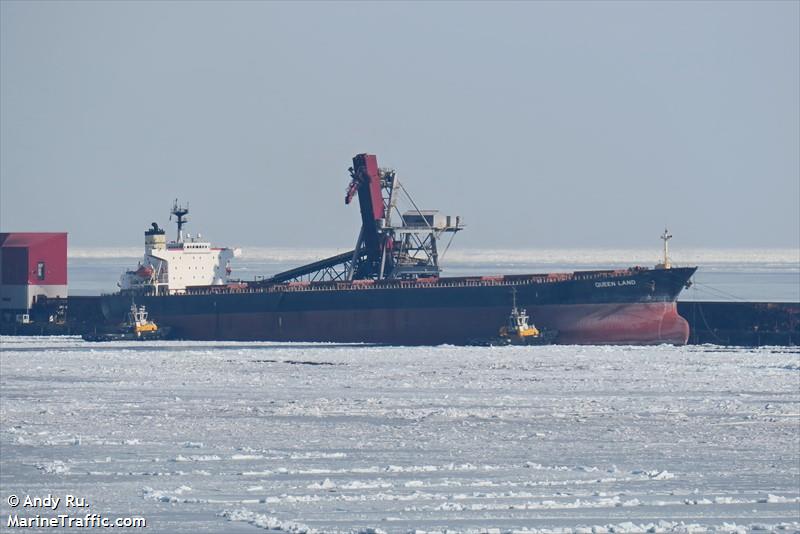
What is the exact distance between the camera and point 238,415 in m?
22.2

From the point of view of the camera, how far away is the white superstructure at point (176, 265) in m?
47.4

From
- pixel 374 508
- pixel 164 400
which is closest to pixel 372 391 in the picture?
pixel 164 400

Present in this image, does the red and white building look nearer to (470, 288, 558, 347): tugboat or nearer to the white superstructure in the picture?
the white superstructure

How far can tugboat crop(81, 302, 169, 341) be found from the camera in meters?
43.1

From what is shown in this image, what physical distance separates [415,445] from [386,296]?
2219 centimetres

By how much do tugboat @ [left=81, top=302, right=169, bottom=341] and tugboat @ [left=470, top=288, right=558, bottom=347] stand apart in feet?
35.4

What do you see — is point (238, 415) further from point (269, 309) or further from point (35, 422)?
point (269, 309)

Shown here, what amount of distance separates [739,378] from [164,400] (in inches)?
455

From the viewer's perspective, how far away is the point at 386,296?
41.1 metres

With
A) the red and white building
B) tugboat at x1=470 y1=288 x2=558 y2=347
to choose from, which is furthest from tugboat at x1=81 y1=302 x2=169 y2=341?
tugboat at x1=470 y1=288 x2=558 y2=347

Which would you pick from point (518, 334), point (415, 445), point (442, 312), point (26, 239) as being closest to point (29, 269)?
point (26, 239)

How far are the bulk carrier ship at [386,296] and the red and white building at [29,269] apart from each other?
3884mm

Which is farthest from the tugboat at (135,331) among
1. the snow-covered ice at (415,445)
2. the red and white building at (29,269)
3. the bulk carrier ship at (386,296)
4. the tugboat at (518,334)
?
the snow-covered ice at (415,445)

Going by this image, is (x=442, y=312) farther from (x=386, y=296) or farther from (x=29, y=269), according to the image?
(x=29, y=269)
